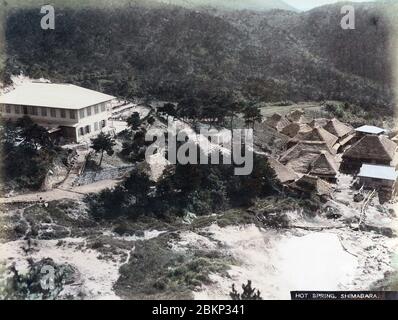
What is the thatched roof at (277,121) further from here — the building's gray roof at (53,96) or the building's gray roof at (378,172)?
the building's gray roof at (53,96)

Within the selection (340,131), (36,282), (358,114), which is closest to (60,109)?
(36,282)

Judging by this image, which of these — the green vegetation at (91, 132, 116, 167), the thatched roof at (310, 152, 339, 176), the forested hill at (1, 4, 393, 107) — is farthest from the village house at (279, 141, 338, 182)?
the green vegetation at (91, 132, 116, 167)

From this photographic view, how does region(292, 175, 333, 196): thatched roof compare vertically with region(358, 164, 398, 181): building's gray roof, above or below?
below

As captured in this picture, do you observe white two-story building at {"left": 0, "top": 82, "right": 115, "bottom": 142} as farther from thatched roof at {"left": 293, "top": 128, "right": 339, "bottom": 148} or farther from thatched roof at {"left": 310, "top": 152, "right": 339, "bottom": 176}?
thatched roof at {"left": 310, "top": 152, "right": 339, "bottom": 176}

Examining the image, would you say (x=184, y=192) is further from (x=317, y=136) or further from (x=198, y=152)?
(x=317, y=136)

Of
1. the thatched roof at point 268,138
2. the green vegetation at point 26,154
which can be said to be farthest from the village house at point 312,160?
the green vegetation at point 26,154
